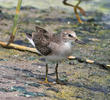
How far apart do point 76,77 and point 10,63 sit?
1.53m

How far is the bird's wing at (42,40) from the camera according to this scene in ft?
19.1

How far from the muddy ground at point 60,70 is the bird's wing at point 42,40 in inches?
24.0

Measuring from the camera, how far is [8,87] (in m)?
5.28

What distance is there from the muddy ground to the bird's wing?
610 mm

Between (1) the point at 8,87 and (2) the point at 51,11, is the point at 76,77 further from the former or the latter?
(2) the point at 51,11

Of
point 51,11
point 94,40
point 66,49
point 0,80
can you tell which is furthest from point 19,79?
point 51,11

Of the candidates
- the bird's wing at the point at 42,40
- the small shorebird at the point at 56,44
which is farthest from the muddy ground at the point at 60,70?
the bird's wing at the point at 42,40

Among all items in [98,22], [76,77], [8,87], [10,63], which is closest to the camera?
[8,87]

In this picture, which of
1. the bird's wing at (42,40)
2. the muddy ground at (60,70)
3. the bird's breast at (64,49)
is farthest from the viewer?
the bird's wing at (42,40)

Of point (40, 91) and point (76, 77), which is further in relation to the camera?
point (76, 77)

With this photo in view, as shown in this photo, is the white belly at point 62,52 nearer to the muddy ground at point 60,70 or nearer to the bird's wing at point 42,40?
the bird's wing at point 42,40

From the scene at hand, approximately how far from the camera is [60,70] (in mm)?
6953

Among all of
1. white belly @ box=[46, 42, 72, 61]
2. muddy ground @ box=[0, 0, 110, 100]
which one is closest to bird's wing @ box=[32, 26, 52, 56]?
white belly @ box=[46, 42, 72, 61]

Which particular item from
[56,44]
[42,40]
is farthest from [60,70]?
[56,44]
